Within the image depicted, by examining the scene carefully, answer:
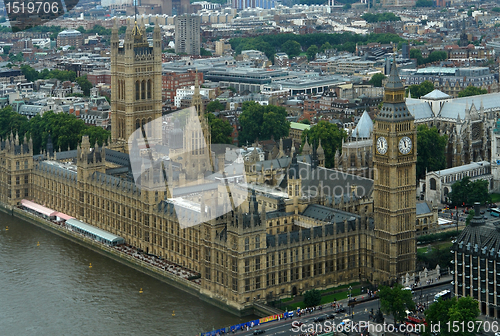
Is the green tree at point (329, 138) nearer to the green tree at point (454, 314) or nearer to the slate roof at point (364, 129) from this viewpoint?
the slate roof at point (364, 129)

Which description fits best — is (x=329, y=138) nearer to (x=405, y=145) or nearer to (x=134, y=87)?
(x=134, y=87)

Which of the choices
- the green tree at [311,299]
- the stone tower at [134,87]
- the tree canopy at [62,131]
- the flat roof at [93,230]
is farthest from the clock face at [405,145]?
the tree canopy at [62,131]

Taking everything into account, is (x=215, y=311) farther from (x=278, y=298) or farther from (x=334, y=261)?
(x=334, y=261)

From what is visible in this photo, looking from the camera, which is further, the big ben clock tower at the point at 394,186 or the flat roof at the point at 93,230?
the flat roof at the point at 93,230

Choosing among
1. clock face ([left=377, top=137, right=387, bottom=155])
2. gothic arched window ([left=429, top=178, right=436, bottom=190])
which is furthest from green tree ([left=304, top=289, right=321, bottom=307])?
gothic arched window ([left=429, top=178, right=436, bottom=190])

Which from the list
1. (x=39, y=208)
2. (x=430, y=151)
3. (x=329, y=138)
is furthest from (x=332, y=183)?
(x=39, y=208)

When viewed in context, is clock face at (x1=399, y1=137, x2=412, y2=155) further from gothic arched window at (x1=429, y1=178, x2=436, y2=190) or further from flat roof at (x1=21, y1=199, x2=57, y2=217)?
flat roof at (x1=21, y1=199, x2=57, y2=217)

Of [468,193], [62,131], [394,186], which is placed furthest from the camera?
[62,131]
